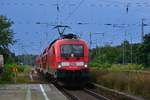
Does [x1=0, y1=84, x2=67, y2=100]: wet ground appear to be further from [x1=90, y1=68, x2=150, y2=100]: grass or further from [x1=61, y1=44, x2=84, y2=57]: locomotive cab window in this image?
[x1=61, y1=44, x2=84, y2=57]: locomotive cab window

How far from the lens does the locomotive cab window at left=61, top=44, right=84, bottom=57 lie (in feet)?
119

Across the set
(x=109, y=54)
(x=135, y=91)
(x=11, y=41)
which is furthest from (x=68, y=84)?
(x=109, y=54)

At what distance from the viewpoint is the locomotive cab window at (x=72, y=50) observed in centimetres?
3638

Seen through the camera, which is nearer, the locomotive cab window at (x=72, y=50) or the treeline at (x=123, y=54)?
the locomotive cab window at (x=72, y=50)

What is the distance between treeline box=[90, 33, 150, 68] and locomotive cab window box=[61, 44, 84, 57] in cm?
4797

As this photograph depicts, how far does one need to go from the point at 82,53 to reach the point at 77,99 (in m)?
10.5

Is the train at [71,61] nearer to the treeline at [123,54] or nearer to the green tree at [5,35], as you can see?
the green tree at [5,35]

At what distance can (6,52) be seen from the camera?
71.9 meters

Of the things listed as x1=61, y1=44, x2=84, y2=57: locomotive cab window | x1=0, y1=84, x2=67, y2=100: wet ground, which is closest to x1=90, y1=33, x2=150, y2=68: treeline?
x1=61, y1=44, x2=84, y2=57: locomotive cab window

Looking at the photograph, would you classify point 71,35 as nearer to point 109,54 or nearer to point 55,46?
point 55,46

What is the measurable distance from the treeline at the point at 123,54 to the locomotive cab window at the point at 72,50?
47967mm

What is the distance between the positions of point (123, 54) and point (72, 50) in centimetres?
4903

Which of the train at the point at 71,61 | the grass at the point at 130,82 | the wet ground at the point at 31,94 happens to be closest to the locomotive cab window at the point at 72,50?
the train at the point at 71,61

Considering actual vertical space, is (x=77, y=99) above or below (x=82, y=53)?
below
